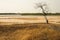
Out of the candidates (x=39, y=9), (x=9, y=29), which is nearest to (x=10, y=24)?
(x=9, y=29)

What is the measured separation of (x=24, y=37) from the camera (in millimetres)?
817

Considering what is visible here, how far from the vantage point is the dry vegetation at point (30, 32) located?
2.68ft

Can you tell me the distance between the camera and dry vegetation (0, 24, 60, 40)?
2.68 feet

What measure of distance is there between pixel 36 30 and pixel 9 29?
18cm

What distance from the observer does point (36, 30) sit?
843 millimetres

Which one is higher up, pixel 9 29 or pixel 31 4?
pixel 31 4

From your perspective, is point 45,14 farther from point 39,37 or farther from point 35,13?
point 39,37

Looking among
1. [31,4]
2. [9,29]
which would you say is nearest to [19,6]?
[31,4]

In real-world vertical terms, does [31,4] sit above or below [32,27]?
above

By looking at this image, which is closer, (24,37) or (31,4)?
(24,37)

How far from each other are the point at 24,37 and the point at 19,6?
0.26 m

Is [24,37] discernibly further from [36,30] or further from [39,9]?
[39,9]

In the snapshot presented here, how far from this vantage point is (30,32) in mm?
834

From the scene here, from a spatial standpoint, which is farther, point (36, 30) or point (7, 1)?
point (7, 1)
